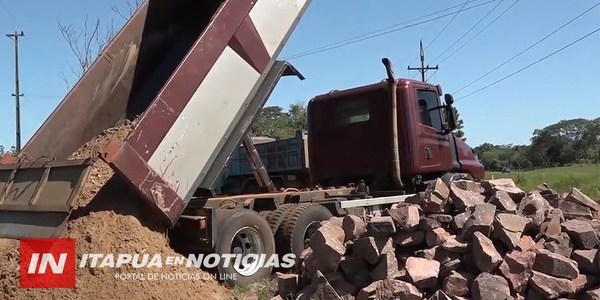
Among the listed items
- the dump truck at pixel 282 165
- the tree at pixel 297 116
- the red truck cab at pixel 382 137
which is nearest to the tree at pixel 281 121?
the tree at pixel 297 116

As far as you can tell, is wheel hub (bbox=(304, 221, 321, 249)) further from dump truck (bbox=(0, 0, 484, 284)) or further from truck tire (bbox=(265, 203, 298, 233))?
truck tire (bbox=(265, 203, 298, 233))

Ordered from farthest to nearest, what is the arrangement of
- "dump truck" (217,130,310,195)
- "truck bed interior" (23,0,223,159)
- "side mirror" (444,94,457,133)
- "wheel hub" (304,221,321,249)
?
1. "dump truck" (217,130,310,195)
2. "side mirror" (444,94,457,133)
3. "wheel hub" (304,221,321,249)
4. "truck bed interior" (23,0,223,159)

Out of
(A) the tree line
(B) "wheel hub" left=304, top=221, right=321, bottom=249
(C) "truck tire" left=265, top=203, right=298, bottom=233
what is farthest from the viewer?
(A) the tree line

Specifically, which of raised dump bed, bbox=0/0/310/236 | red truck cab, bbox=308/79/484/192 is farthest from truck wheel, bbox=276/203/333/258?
red truck cab, bbox=308/79/484/192

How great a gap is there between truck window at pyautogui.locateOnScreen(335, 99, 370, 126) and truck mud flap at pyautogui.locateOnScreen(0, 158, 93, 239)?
5.01 meters

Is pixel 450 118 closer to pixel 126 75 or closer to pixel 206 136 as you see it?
pixel 206 136

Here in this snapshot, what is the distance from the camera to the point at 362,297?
5.03m

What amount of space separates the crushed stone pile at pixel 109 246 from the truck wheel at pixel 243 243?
68 cm

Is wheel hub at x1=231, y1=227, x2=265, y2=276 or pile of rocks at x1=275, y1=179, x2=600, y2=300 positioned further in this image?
wheel hub at x1=231, y1=227, x2=265, y2=276

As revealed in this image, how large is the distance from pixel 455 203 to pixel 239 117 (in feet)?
7.90

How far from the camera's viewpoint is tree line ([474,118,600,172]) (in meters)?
61.0

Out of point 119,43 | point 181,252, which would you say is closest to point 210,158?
point 181,252

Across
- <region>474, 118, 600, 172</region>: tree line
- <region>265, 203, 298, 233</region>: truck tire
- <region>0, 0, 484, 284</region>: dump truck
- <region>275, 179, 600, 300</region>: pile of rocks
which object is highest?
<region>474, 118, 600, 172</region>: tree line

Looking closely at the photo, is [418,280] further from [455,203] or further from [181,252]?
[181,252]
